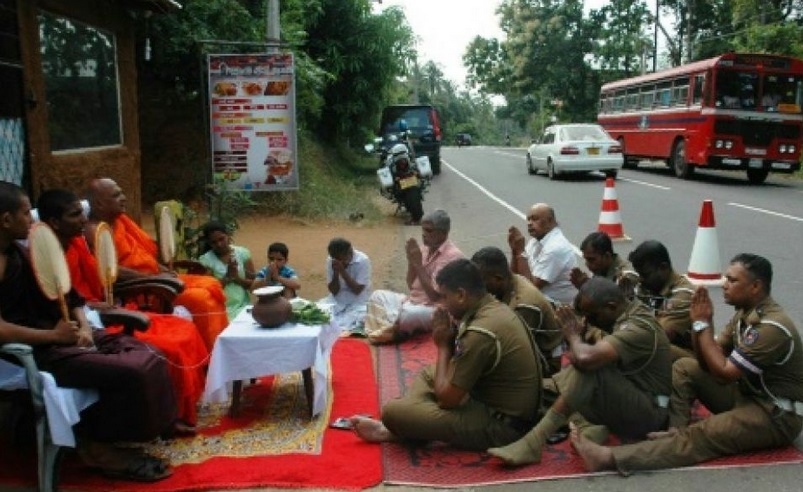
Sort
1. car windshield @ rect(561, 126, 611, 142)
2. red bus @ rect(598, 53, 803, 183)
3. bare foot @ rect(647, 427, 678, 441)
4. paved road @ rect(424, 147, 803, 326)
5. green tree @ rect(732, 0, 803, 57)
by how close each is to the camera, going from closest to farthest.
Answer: bare foot @ rect(647, 427, 678, 441) < paved road @ rect(424, 147, 803, 326) < red bus @ rect(598, 53, 803, 183) < car windshield @ rect(561, 126, 611, 142) < green tree @ rect(732, 0, 803, 57)

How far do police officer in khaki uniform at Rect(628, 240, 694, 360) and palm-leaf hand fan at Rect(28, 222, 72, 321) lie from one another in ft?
10.2

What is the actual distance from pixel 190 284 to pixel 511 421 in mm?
2536

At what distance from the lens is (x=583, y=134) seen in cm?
1814

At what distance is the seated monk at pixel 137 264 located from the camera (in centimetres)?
493

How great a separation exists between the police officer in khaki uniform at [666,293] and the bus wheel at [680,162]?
1483 centimetres

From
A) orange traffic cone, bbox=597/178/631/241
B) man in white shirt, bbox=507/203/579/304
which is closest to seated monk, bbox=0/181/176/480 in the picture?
man in white shirt, bbox=507/203/579/304

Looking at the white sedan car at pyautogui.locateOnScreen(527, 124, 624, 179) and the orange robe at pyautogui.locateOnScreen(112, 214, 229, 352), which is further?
the white sedan car at pyautogui.locateOnScreen(527, 124, 624, 179)

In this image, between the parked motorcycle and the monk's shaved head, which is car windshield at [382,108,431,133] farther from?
the monk's shaved head

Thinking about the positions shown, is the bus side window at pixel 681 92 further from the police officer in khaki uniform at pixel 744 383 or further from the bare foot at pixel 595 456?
the bare foot at pixel 595 456

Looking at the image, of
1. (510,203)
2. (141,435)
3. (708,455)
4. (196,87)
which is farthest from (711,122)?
(141,435)

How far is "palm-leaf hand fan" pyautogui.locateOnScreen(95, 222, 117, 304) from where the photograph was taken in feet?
14.3

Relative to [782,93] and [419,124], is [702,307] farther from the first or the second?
[419,124]

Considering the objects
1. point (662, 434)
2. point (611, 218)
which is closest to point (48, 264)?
point (662, 434)

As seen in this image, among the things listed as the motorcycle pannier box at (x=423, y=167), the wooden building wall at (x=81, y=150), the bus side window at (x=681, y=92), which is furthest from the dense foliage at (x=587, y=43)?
the wooden building wall at (x=81, y=150)
